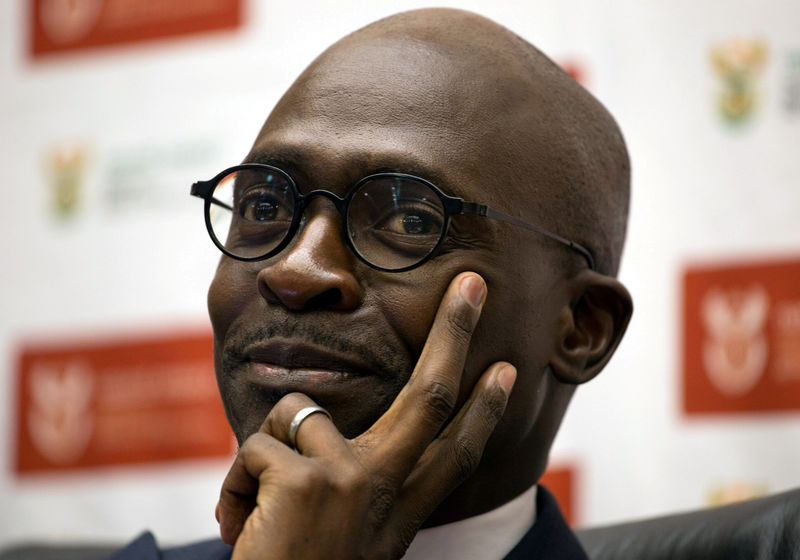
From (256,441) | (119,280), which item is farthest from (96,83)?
(256,441)

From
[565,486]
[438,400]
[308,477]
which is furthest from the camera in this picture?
[565,486]

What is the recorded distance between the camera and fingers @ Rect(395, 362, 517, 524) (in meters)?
1.57

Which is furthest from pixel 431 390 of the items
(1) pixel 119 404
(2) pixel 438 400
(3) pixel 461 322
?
(1) pixel 119 404

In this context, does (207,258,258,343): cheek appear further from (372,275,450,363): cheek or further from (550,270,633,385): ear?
(550,270,633,385): ear

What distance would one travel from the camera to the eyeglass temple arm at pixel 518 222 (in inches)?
67.1

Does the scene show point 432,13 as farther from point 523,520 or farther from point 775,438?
point 775,438

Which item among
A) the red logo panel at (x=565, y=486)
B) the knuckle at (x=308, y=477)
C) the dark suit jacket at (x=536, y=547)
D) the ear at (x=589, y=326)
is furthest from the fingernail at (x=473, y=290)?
the red logo panel at (x=565, y=486)

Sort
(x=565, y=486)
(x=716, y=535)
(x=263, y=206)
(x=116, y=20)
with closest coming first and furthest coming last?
1. (x=263, y=206)
2. (x=716, y=535)
3. (x=565, y=486)
4. (x=116, y=20)

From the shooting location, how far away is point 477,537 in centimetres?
183

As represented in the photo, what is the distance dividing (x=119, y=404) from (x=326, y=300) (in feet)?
6.77

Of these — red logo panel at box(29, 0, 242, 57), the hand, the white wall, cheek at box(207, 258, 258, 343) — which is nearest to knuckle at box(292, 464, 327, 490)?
the hand

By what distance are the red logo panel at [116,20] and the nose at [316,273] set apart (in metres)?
1.98

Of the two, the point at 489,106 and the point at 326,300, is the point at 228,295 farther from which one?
the point at 489,106

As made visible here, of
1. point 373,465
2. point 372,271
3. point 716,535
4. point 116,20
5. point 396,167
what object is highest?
point 116,20
